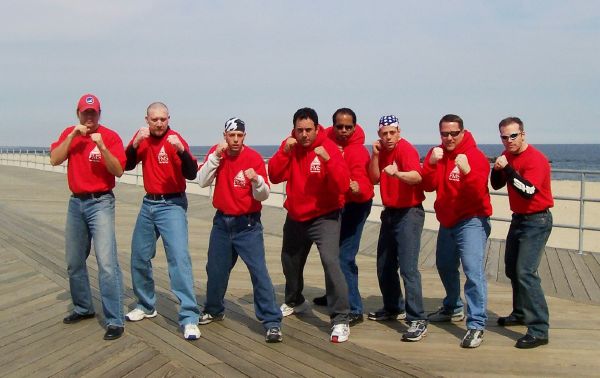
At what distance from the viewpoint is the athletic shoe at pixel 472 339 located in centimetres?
422

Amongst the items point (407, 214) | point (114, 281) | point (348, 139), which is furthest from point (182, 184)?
point (407, 214)

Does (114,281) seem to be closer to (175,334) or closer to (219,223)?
(175,334)

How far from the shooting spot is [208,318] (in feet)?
15.6

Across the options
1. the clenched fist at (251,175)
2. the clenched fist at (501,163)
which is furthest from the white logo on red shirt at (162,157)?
the clenched fist at (501,163)

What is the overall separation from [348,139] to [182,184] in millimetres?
→ 1386

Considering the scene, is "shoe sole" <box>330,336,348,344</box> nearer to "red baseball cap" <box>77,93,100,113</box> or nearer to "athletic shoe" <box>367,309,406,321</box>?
"athletic shoe" <box>367,309,406,321</box>

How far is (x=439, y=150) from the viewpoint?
14.2 feet

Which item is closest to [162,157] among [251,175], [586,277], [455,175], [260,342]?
[251,175]

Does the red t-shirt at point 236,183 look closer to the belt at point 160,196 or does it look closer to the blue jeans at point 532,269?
the belt at point 160,196

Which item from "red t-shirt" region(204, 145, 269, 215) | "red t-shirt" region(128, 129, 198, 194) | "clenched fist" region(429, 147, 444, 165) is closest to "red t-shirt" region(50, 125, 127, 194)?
"red t-shirt" region(128, 129, 198, 194)

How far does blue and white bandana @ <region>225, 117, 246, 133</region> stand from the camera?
4.37m

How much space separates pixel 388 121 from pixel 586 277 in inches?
132

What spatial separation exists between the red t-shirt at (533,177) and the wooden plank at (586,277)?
5.80ft

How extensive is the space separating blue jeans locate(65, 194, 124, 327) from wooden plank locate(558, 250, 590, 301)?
13.8 ft
